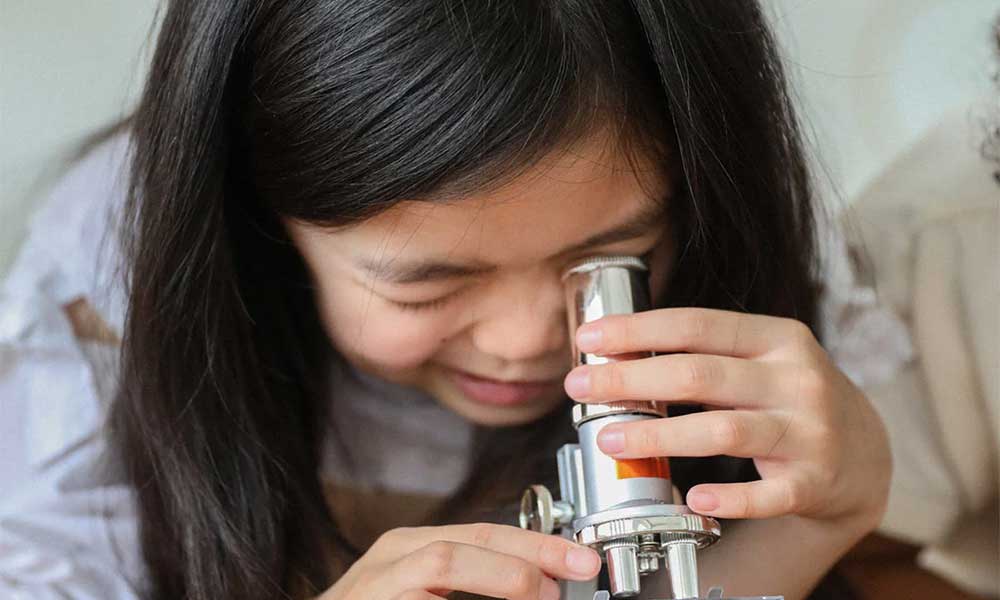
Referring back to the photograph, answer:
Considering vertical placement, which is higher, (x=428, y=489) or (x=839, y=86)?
(x=839, y=86)

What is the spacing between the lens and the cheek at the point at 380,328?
64 centimetres

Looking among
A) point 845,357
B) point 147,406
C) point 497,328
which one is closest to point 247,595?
point 147,406

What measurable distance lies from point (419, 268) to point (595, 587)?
7.9 inches

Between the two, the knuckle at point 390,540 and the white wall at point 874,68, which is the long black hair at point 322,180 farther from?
the white wall at point 874,68

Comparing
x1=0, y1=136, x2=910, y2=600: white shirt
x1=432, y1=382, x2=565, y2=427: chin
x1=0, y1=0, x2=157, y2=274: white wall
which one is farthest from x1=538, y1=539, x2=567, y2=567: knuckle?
x1=0, y1=0, x2=157, y2=274: white wall

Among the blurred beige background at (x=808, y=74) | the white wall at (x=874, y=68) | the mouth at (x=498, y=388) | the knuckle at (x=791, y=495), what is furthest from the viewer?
the white wall at (x=874, y=68)

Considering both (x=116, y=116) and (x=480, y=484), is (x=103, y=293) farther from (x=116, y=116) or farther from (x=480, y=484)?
(x=480, y=484)

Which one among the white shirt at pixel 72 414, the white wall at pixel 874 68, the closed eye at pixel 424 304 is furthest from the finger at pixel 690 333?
the white wall at pixel 874 68

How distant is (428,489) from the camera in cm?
89

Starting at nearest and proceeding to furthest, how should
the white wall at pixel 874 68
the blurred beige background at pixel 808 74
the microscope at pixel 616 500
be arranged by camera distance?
the microscope at pixel 616 500, the blurred beige background at pixel 808 74, the white wall at pixel 874 68

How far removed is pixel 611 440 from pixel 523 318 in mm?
133

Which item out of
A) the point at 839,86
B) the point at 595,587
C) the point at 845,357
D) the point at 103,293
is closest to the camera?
the point at 595,587

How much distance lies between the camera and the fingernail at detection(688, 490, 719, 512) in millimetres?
508

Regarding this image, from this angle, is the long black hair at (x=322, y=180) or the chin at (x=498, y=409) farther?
the chin at (x=498, y=409)
